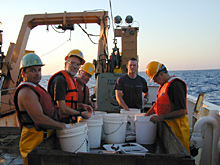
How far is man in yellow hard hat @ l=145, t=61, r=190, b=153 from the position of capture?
3262mm

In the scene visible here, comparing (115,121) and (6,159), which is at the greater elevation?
(115,121)

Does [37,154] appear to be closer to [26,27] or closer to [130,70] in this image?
[130,70]

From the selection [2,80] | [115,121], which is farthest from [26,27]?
[115,121]

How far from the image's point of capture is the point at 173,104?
3346mm

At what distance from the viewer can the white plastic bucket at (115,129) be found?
323cm

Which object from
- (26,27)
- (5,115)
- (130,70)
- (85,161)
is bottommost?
(5,115)

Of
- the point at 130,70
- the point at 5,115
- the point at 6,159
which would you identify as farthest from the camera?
the point at 5,115

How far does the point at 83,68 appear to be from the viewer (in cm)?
423

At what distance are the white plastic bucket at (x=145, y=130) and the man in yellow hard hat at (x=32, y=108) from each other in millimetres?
1169

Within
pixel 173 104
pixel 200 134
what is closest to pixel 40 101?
pixel 173 104

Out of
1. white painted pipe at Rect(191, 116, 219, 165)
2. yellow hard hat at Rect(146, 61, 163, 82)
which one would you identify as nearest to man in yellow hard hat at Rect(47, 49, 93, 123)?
yellow hard hat at Rect(146, 61, 163, 82)

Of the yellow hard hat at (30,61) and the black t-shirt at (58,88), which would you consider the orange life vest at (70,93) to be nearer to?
the black t-shirt at (58,88)

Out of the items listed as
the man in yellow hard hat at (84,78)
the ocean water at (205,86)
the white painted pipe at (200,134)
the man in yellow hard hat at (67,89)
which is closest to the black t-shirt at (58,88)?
the man in yellow hard hat at (67,89)

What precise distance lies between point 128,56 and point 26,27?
5517 millimetres
